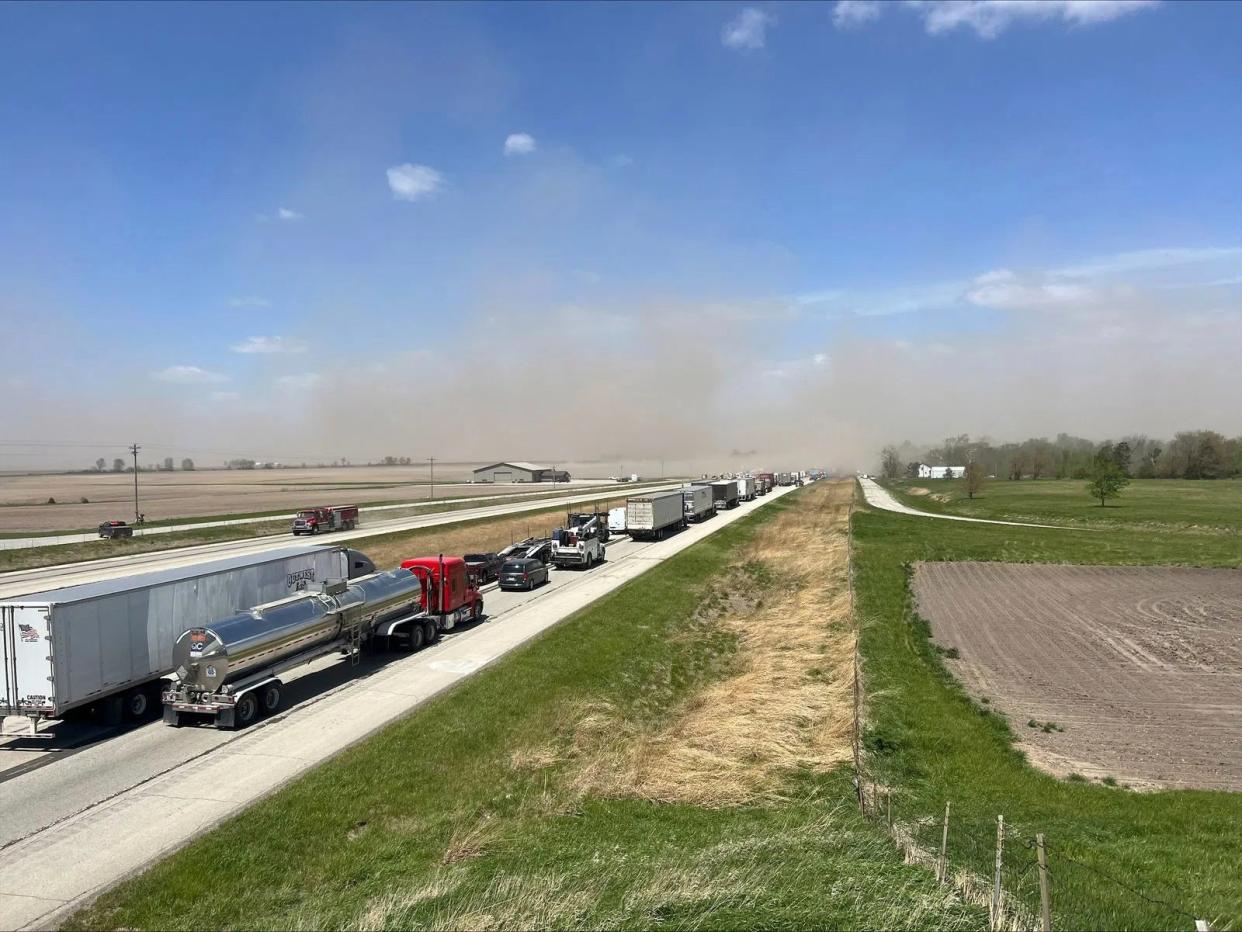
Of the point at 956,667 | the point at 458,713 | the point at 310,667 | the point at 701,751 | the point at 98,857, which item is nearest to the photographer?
the point at 98,857

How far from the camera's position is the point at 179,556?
49156 millimetres

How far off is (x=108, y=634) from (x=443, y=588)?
11497 millimetres

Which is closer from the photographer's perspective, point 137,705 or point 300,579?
point 137,705

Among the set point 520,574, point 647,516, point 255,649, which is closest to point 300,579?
point 255,649

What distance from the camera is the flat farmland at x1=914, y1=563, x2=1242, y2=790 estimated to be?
17734mm

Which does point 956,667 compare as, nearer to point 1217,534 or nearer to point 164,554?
point 164,554

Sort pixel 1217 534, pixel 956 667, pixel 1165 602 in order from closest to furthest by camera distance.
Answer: pixel 956 667
pixel 1165 602
pixel 1217 534

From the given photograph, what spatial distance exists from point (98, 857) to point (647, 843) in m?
8.91

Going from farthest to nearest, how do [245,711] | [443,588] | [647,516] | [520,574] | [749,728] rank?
[647,516], [520,574], [443,588], [749,728], [245,711]

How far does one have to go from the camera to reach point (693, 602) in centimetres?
3638

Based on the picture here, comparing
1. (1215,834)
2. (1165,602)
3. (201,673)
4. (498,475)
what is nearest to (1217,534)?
(1165,602)

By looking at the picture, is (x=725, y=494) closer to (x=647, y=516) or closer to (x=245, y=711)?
(x=647, y=516)

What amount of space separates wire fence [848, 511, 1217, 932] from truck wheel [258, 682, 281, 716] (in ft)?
47.5

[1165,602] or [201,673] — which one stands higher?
[201,673]
